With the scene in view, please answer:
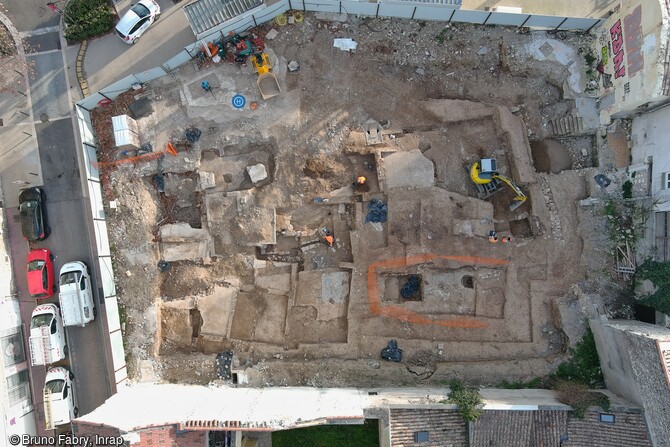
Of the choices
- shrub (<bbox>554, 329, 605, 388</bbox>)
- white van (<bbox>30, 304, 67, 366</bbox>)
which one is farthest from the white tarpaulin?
white van (<bbox>30, 304, 67, 366</bbox>)

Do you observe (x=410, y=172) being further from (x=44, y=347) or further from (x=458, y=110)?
(x=44, y=347)

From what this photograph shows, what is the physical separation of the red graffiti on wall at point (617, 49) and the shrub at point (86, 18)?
19258mm

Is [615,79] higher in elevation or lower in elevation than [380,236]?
higher

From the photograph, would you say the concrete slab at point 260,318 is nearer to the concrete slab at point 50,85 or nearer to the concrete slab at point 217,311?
the concrete slab at point 217,311

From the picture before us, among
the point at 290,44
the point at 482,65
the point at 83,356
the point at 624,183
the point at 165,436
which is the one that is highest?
the point at 290,44

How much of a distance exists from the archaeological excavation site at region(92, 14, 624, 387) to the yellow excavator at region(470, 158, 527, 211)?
8 cm

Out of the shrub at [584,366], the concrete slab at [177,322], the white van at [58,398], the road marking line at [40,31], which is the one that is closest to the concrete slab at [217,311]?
the concrete slab at [177,322]

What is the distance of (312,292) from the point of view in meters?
18.6

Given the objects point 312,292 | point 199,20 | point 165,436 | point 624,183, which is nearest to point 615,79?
point 624,183

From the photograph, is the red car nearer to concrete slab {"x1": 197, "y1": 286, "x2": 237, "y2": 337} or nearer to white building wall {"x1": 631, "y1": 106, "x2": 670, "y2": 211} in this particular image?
concrete slab {"x1": 197, "y1": 286, "x2": 237, "y2": 337}

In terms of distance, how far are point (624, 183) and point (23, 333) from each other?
24480 millimetres

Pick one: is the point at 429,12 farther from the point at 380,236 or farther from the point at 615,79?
the point at 380,236

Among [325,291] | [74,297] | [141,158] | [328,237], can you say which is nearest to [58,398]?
[74,297]

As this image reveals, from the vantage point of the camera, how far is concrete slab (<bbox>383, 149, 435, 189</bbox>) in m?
18.3
